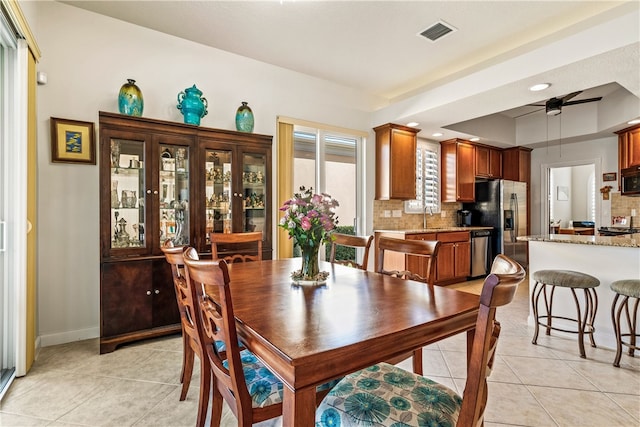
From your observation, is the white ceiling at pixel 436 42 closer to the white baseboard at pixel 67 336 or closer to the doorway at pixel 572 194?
the white baseboard at pixel 67 336

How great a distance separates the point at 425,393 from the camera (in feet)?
3.72

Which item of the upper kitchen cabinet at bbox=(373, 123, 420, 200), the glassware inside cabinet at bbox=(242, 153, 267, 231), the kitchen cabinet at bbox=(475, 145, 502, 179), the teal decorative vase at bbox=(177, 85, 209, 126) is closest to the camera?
the teal decorative vase at bbox=(177, 85, 209, 126)

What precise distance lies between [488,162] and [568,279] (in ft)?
12.5

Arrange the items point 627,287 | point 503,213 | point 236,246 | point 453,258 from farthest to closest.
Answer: point 503,213 → point 453,258 → point 236,246 → point 627,287

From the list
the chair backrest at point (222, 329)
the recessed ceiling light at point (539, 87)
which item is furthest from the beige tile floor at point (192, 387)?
the recessed ceiling light at point (539, 87)

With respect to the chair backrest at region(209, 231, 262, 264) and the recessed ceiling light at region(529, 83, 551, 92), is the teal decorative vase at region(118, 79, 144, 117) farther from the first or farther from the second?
the recessed ceiling light at region(529, 83, 551, 92)

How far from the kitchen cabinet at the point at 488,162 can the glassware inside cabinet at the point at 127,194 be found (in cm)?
534

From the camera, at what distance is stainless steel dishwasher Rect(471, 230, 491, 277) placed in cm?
526

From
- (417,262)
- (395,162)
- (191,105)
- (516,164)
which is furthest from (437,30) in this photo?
(516,164)

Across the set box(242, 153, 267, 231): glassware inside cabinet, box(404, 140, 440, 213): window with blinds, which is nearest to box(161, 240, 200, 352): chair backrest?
box(242, 153, 267, 231): glassware inside cabinet

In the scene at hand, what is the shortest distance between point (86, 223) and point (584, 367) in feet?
13.9

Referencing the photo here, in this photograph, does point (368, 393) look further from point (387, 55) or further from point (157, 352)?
point (387, 55)

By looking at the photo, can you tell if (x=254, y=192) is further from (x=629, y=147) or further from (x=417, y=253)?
(x=629, y=147)

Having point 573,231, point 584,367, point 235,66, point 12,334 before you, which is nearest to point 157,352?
point 12,334
